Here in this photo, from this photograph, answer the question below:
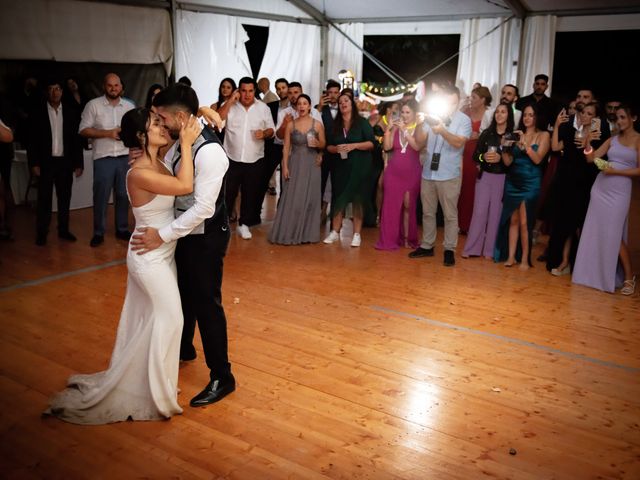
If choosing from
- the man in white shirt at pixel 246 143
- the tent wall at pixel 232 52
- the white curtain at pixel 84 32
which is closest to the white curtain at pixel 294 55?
the tent wall at pixel 232 52

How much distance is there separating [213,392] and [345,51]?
28.3 feet

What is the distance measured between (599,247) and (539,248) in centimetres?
127

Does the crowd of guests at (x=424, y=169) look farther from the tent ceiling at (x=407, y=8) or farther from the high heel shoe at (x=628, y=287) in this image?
the tent ceiling at (x=407, y=8)

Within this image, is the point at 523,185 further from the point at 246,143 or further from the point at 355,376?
the point at 355,376

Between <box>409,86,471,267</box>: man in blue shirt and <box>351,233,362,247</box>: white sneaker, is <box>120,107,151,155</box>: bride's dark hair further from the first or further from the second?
<box>351,233,362,247</box>: white sneaker

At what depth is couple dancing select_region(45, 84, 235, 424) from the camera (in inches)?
98.0

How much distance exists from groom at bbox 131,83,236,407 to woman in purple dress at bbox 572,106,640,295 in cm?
322

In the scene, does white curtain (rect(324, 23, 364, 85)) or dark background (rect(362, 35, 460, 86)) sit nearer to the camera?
white curtain (rect(324, 23, 364, 85))

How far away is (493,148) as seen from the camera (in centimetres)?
525

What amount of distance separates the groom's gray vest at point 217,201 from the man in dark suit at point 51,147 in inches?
134

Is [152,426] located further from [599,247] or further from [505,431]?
[599,247]

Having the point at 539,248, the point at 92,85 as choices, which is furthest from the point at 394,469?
the point at 92,85

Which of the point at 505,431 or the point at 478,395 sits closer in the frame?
the point at 505,431

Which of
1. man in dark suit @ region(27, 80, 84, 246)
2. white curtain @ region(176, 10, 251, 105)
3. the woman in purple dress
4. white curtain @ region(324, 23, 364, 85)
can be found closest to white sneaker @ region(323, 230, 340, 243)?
the woman in purple dress
